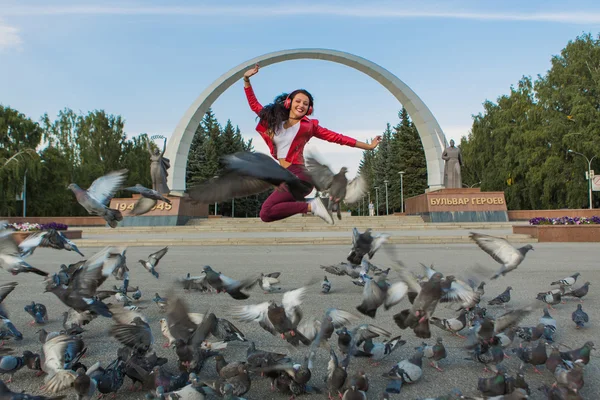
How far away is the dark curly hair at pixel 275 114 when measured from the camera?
4.98m

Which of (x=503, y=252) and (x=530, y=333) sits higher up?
(x=503, y=252)

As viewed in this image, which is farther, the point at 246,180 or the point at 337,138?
the point at 337,138

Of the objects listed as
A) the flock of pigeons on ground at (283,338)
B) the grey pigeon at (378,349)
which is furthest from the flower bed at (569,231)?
the grey pigeon at (378,349)

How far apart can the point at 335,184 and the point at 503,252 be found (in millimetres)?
1588

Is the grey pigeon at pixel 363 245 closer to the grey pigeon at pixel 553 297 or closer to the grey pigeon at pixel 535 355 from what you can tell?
the grey pigeon at pixel 535 355

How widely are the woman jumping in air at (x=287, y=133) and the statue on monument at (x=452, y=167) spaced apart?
104ft

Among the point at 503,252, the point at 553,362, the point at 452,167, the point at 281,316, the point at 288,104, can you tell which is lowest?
the point at 553,362

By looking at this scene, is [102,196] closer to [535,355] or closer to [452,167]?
[535,355]

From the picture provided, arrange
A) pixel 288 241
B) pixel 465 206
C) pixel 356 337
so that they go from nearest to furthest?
pixel 356 337
pixel 288 241
pixel 465 206

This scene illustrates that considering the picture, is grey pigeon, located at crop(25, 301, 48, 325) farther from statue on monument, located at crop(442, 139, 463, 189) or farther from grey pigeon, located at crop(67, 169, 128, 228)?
statue on monument, located at crop(442, 139, 463, 189)

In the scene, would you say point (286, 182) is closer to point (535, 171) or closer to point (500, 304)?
point (500, 304)

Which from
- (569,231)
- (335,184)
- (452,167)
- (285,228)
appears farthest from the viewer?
(452,167)

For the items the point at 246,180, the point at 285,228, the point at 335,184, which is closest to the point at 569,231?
the point at 285,228

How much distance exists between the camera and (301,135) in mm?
4910
